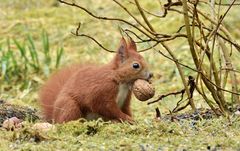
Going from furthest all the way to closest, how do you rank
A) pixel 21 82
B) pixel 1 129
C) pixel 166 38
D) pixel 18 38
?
pixel 18 38 < pixel 21 82 < pixel 166 38 < pixel 1 129

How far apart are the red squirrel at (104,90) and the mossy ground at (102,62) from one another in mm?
343

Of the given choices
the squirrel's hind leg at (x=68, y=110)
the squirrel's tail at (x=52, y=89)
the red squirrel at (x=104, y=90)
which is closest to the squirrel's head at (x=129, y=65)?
the red squirrel at (x=104, y=90)

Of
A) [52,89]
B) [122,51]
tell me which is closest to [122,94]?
[122,51]

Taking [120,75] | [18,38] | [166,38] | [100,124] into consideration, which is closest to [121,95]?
[120,75]

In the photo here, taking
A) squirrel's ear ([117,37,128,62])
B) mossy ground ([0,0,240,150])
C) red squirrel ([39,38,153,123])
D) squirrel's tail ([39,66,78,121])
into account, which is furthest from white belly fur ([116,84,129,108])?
squirrel's tail ([39,66,78,121])

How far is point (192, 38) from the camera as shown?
412 cm

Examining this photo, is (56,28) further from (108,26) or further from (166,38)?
(166,38)

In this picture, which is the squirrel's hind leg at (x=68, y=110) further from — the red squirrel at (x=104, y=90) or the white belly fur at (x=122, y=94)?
the white belly fur at (x=122, y=94)

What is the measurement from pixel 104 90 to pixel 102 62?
126 inches

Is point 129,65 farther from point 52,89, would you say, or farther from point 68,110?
point 52,89

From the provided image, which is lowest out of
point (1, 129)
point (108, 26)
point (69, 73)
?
point (1, 129)

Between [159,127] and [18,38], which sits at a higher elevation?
[18,38]

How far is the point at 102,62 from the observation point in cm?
765

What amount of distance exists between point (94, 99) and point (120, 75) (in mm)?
223
